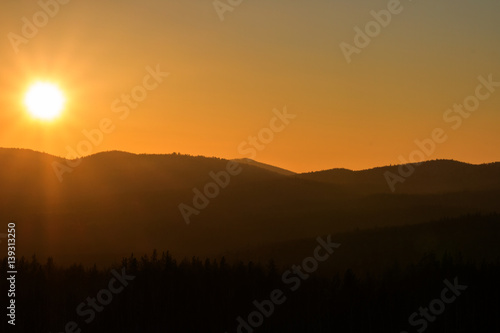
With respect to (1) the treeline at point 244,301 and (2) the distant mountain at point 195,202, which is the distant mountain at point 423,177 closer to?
(2) the distant mountain at point 195,202

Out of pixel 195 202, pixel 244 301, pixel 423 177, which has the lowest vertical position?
pixel 244 301

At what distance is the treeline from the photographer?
42.4m

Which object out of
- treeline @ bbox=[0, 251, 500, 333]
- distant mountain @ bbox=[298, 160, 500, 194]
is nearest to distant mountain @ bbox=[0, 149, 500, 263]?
distant mountain @ bbox=[298, 160, 500, 194]

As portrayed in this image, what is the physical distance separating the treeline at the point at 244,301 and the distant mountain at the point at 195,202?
42.0 m

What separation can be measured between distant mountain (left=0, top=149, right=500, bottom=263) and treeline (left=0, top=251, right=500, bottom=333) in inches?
1653

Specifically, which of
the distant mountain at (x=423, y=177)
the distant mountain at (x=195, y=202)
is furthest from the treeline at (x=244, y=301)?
the distant mountain at (x=423, y=177)

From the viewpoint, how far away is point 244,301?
47375mm

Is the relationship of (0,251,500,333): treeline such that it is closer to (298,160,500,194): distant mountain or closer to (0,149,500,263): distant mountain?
(0,149,500,263): distant mountain

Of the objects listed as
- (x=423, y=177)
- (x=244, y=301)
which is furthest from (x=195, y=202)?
(x=244, y=301)

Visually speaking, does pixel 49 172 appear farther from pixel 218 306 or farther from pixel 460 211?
pixel 218 306

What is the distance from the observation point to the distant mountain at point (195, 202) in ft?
369

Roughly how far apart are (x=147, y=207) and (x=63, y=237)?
24747mm

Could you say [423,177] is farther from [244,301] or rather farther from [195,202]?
[244,301]

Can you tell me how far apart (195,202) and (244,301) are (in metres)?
102
